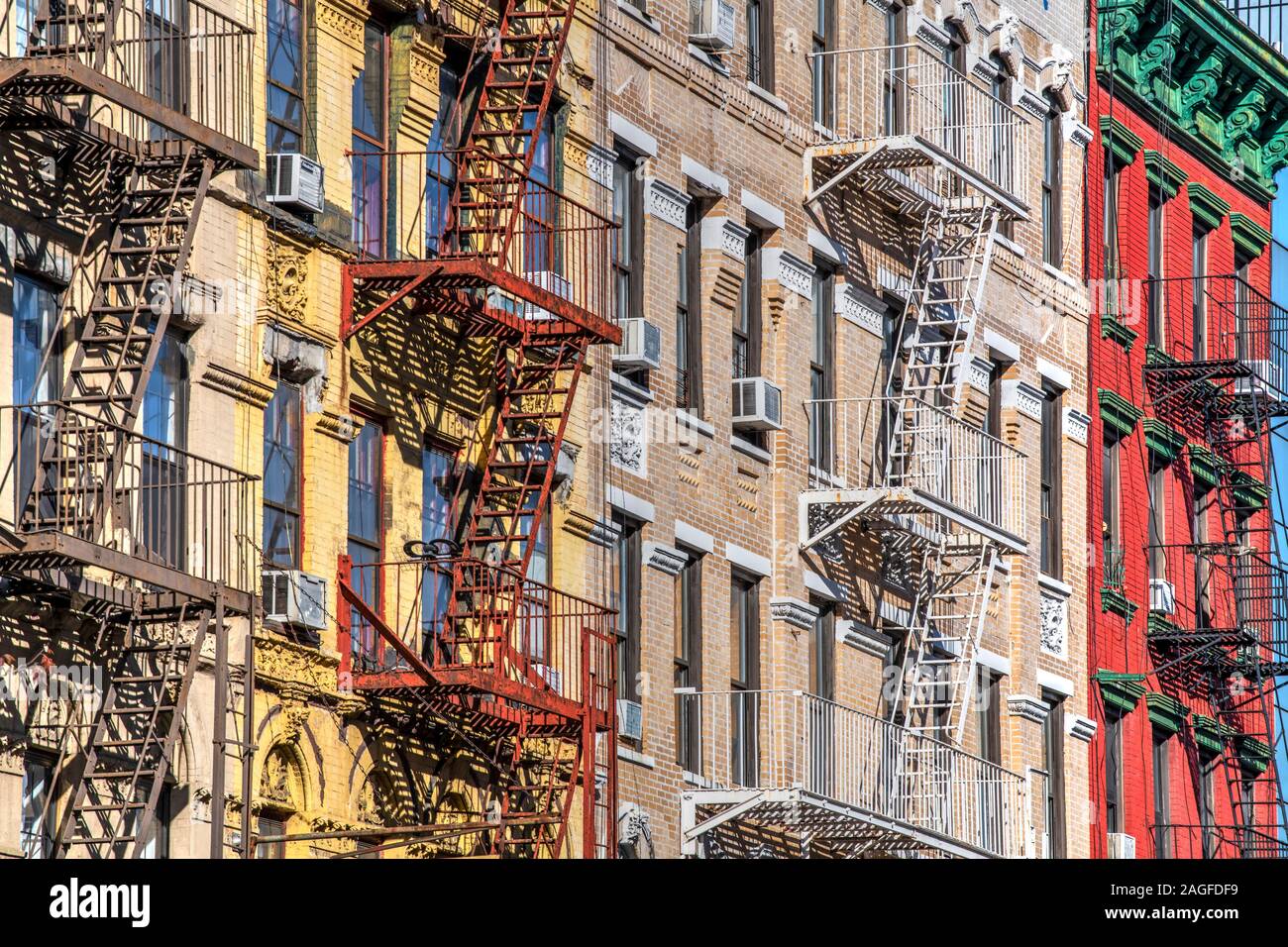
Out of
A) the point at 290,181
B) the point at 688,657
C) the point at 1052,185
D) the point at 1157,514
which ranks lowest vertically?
the point at 688,657

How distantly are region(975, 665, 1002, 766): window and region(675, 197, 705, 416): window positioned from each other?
24.5 ft

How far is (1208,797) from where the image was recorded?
45.9 metres

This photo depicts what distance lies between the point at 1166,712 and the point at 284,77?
66.1ft

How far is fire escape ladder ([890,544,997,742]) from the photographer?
38.2 metres

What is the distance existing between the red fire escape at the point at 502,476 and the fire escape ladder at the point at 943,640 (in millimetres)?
7356

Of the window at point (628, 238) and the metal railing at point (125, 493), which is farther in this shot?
the window at point (628, 238)

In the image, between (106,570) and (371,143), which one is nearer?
(106,570)

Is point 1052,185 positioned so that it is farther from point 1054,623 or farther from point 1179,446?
point 1054,623

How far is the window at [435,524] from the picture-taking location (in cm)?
2955

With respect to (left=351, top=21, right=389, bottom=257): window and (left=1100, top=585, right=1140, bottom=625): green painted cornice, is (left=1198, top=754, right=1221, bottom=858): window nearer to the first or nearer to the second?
(left=1100, top=585, right=1140, bottom=625): green painted cornice

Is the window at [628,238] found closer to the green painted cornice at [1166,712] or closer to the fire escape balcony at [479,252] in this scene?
the fire escape balcony at [479,252]

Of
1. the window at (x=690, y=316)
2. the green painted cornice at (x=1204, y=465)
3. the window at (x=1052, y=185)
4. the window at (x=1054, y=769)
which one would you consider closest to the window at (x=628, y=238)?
the window at (x=690, y=316)

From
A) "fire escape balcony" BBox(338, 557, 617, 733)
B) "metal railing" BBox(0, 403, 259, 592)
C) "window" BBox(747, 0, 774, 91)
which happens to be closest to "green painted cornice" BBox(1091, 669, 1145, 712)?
"window" BBox(747, 0, 774, 91)

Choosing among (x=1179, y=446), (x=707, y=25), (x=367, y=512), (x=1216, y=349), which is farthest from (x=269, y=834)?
(x=1216, y=349)
